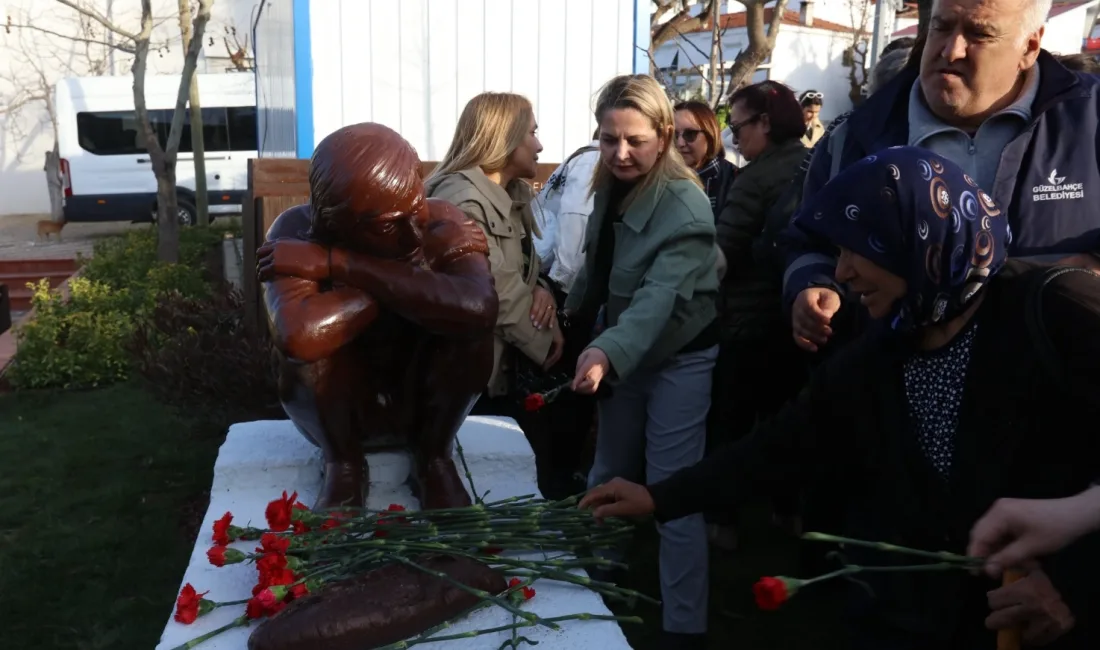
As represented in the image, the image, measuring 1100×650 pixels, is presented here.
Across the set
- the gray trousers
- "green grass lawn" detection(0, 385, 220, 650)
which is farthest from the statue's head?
"green grass lawn" detection(0, 385, 220, 650)

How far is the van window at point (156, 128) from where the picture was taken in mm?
17391

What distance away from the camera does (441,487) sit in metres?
2.50

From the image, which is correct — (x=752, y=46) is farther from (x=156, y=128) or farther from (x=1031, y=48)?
(x=156, y=128)

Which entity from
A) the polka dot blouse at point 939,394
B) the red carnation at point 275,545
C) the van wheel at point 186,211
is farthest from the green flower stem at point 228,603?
the van wheel at point 186,211

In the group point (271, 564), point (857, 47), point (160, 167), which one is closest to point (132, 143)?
point (160, 167)

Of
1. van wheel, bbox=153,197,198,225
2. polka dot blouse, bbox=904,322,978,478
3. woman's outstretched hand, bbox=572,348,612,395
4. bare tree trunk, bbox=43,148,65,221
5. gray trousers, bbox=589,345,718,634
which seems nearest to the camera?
polka dot blouse, bbox=904,322,978,478

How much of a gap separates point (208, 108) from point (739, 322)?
15.4 metres

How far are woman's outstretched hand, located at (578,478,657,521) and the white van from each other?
15902 mm

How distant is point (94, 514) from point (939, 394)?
4.43 m

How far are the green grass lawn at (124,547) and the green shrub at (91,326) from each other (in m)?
0.87

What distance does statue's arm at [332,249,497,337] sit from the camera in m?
2.32

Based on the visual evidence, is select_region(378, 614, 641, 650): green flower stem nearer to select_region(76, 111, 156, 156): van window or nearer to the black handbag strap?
the black handbag strap

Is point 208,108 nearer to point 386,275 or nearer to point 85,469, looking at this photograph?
point 85,469

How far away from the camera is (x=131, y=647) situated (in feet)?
12.0
